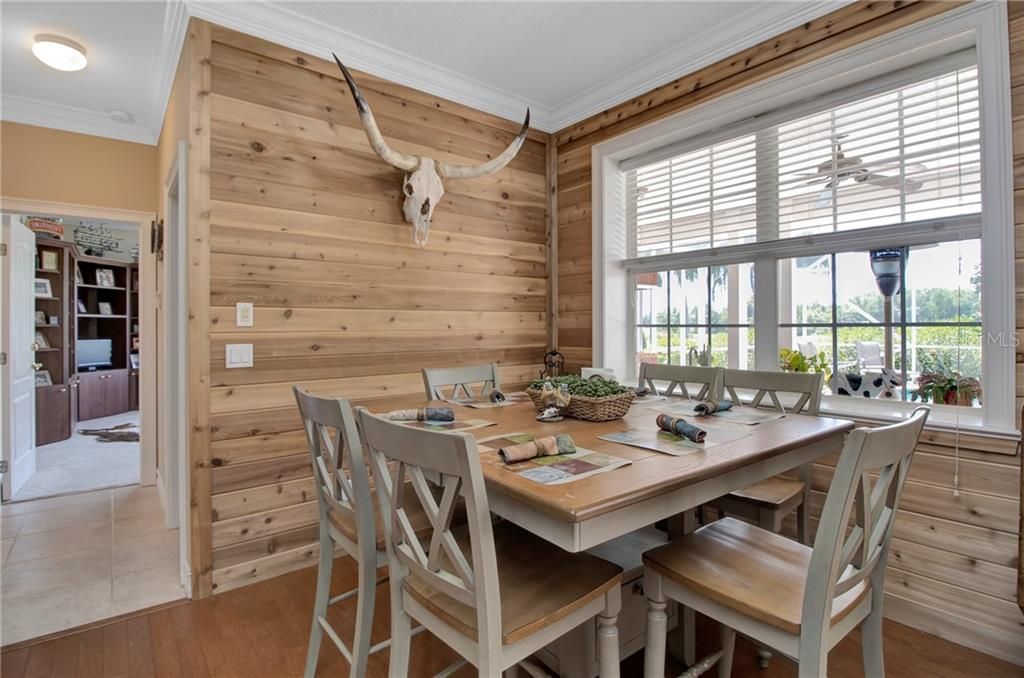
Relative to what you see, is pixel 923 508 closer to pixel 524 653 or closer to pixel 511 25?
pixel 524 653

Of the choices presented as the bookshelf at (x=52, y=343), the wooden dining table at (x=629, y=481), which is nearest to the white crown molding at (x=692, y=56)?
the wooden dining table at (x=629, y=481)

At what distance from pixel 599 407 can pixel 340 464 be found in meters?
A: 0.89

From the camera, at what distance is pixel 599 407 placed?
1769mm

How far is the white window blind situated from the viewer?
2090mm

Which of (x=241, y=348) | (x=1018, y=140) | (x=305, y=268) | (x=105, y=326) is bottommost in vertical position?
(x=241, y=348)

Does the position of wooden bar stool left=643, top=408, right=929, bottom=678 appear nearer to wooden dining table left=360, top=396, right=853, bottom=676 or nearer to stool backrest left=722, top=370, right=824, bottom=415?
wooden dining table left=360, top=396, right=853, bottom=676

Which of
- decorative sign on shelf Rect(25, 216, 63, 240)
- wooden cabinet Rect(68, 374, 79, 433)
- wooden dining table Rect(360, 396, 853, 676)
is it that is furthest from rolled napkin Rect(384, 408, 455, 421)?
wooden cabinet Rect(68, 374, 79, 433)

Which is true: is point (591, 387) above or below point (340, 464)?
above

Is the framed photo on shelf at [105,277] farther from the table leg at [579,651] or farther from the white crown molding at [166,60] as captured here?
the table leg at [579,651]

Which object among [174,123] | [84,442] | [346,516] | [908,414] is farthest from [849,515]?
[84,442]

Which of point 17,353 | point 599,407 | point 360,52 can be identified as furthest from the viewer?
point 17,353

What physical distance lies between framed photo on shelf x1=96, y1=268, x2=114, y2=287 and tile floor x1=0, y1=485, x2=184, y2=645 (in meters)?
4.43

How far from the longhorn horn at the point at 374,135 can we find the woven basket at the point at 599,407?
1.62 metres

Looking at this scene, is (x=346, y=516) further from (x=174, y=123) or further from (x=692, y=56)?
(x=692, y=56)
